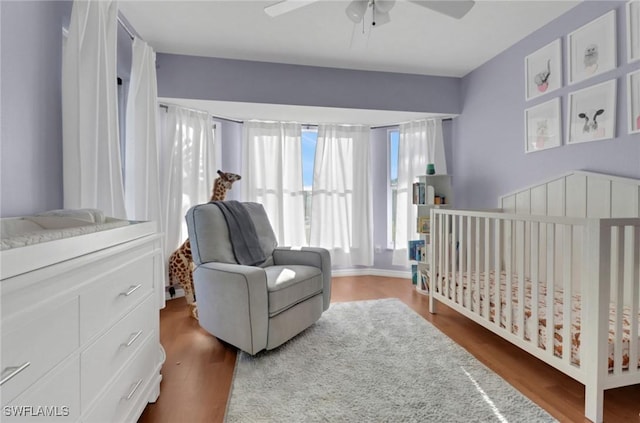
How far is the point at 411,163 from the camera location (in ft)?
12.1

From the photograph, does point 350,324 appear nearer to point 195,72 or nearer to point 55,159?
point 55,159

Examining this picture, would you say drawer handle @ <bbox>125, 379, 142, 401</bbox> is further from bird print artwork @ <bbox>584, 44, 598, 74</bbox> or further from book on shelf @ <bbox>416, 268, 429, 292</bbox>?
bird print artwork @ <bbox>584, 44, 598, 74</bbox>

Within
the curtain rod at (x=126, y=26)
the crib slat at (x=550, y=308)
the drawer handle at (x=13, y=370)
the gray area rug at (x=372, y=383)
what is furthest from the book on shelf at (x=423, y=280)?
the curtain rod at (x=126, y=26)

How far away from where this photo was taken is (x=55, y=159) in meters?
1.48

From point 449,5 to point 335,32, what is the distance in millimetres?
1076

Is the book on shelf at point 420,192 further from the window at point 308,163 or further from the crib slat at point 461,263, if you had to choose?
the window at point 308,163

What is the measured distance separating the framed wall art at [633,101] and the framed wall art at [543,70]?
1.64ft

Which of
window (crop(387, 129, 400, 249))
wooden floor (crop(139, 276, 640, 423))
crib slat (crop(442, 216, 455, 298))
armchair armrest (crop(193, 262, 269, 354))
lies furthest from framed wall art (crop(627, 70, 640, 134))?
armchair armrest (crop(193, 262, 269, 354))

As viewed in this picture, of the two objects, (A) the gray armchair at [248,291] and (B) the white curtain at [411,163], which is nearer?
(A) the gray armchair at [248,291]

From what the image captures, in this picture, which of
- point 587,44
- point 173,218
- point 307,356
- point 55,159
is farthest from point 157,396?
point 587,44

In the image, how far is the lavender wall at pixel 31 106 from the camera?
1.17 meters

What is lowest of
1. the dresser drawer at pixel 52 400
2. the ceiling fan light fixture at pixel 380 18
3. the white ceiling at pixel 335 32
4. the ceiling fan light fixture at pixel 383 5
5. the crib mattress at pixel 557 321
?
the crib mattress at pixel 557 321

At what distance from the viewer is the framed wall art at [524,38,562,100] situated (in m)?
2.30

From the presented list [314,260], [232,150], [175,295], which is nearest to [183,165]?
[232,150]
